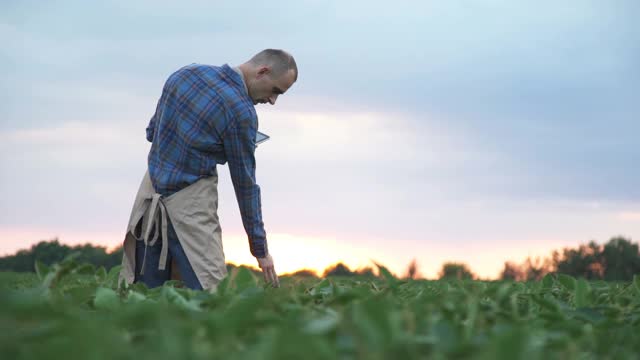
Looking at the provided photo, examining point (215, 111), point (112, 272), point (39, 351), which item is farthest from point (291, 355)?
point (215, 111)

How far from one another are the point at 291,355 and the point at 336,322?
1.21 feet

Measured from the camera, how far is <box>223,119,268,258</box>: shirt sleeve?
18.9 ft

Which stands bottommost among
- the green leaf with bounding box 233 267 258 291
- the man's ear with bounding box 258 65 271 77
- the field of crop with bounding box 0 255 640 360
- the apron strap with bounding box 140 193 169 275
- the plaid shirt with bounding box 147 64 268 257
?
the field of crop with bounding box 0 255 640 360

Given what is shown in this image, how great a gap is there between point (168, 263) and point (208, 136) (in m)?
1.07

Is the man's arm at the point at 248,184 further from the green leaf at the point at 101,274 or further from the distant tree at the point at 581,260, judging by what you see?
the distant tree at the point at 581,260

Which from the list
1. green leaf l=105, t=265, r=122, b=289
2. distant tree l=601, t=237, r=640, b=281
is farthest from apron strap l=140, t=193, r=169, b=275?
distant tree l=601, t=237, r=640, b=281

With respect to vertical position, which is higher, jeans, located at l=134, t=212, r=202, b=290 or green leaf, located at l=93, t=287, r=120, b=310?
jeans, located at l=134, t=212, r=202, b=290

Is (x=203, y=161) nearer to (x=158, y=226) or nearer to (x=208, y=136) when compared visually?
(x=208, y=136)

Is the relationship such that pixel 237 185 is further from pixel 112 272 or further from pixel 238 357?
pixel 238 357

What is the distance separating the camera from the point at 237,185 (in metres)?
5.92

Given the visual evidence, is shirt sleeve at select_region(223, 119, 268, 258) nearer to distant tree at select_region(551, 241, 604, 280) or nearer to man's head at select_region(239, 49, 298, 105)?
man's head at select_region(239, 49, 298, 105)

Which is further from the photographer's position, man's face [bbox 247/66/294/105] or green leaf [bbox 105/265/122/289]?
man's face [bbox 247/66/294/105]

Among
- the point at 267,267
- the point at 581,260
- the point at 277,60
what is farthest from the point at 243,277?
the point at 581,260

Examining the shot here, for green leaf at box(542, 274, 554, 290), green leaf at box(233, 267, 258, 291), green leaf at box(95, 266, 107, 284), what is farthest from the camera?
green leaf at box(542, 274, 554, 290)
